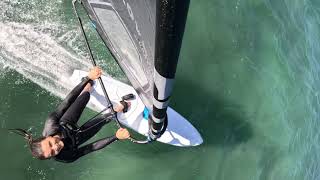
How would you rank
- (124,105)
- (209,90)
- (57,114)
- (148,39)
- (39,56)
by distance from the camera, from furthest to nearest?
(209,90) < (39,56) < (124,105) < (57,114) < (148,39)

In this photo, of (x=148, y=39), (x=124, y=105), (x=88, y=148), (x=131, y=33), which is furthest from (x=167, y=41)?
(x=124, y=105)

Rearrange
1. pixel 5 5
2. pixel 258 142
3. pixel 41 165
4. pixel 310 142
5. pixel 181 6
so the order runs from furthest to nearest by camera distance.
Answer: pixel 310 142 < pixel 258 142 < pixel 5 5 < pixel 41 165 < pixel 181 6

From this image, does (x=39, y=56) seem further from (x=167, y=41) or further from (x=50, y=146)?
(x=167, y=41)

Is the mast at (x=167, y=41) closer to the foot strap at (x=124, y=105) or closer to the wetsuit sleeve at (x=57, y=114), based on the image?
the wetsuit sleeve at (x=57, y=114)

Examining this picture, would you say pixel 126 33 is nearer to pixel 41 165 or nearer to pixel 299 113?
pixel 41 165

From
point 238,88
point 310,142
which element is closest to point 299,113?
point 310,142

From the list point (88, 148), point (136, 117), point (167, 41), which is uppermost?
point (167, 41)
